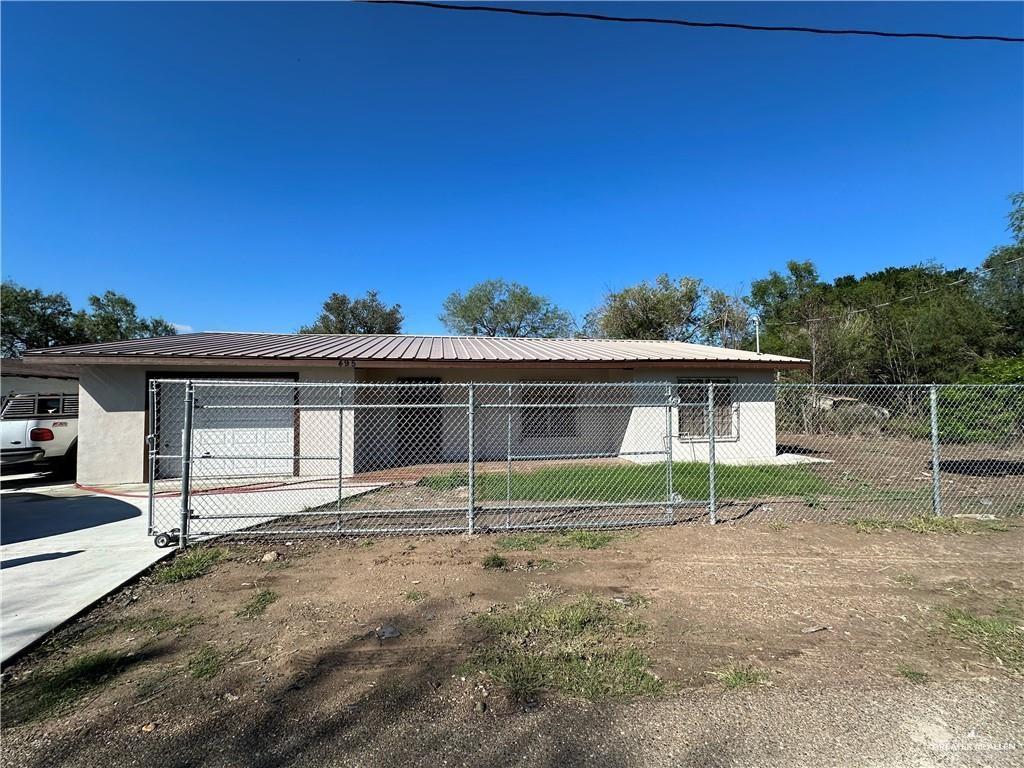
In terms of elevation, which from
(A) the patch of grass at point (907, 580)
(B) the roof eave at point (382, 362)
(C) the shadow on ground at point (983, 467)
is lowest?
(A) the patch of grass at point (907, 580)

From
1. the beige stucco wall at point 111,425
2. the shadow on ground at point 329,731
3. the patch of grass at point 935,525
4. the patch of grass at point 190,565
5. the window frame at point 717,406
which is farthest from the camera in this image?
the window frame at point 717,406

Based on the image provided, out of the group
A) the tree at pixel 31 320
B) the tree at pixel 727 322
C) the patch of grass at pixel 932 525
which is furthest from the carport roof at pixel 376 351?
the tree at pixel 31 320

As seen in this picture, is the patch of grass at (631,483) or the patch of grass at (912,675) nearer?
the patch of grass at (912,675)

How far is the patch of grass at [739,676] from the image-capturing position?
9.95 feet

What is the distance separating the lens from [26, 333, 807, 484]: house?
10547mm

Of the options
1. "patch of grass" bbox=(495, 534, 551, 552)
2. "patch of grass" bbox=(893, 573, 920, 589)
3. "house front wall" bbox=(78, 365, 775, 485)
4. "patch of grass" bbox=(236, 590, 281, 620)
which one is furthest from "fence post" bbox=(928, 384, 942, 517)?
"patch of grass" bbox=(236, 590, 281, 620)

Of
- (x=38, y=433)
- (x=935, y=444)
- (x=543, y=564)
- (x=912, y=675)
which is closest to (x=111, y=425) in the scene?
(x=38, y=433)

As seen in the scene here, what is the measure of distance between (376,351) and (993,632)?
36.8 ft

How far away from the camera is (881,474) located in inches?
431

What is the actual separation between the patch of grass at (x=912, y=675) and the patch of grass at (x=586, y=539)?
118 inches

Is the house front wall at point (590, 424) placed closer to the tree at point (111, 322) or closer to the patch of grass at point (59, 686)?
the patch of grass at point (59, 686)

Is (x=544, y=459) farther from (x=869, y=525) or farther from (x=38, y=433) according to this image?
(x=38, y=433)

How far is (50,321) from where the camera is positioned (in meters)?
32.0

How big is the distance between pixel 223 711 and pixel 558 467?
29.4ft
